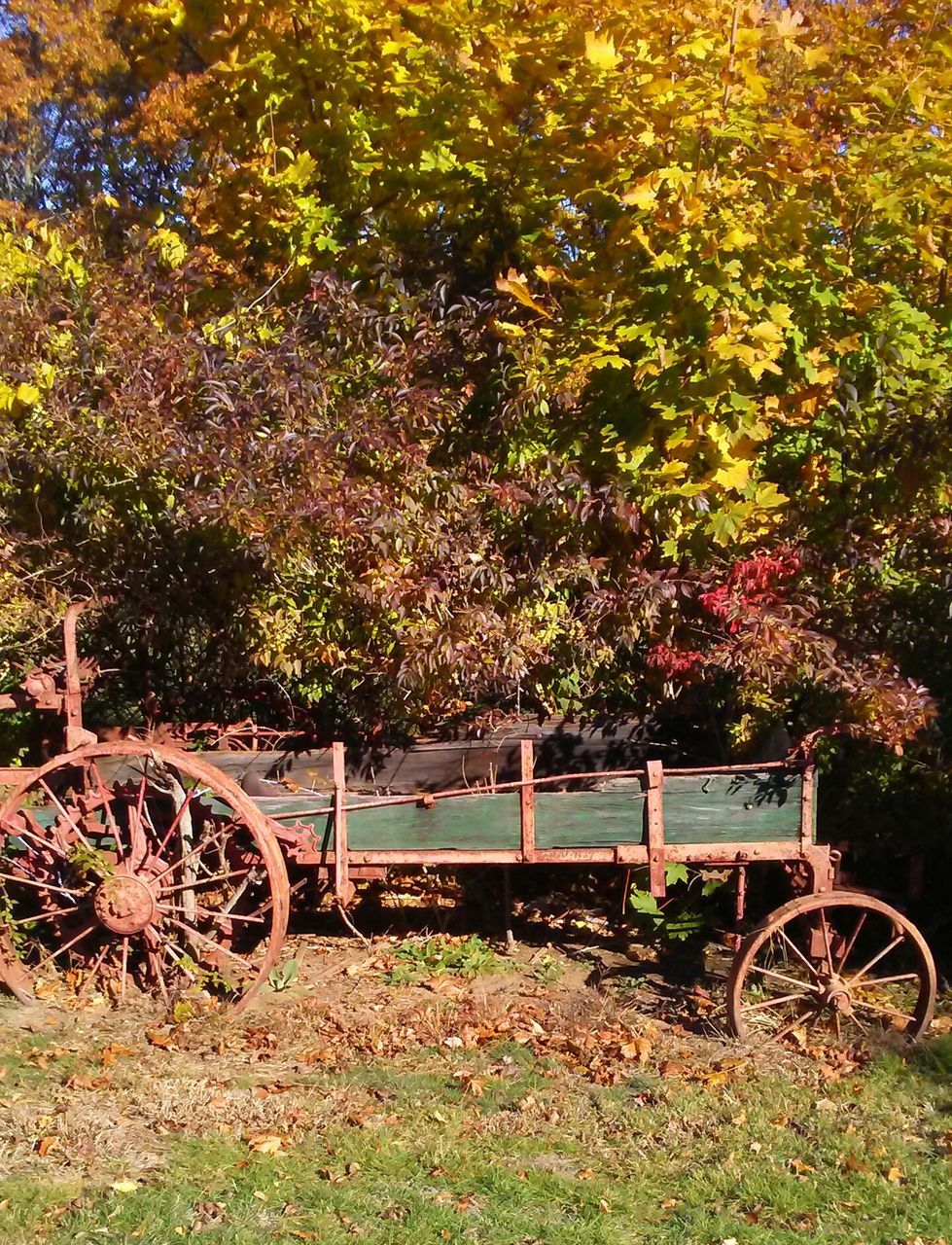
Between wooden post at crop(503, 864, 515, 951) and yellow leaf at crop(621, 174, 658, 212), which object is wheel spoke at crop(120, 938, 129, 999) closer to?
wooden post at crop(503, 864, 515, 951)

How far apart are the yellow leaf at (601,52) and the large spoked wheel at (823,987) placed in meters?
3.12

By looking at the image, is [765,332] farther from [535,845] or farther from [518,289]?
[535,845]

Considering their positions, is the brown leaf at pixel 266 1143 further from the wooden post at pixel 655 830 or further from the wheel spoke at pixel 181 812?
the wooden post at pixel 655 830

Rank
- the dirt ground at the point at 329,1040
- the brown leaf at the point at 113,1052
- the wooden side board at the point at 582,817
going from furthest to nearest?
the wooden side board at the point at 582,817, the brown leaf at the point at 113,1052, the dirt ground at the point at 329,1040

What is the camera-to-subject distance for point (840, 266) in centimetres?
468

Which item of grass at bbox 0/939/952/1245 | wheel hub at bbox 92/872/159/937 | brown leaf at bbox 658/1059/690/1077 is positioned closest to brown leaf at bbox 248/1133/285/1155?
grass at bbox 0/939/952/1245

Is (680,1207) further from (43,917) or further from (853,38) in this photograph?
(853,38)

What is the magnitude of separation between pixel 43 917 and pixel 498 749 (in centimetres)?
200

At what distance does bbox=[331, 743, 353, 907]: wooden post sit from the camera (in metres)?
4.80

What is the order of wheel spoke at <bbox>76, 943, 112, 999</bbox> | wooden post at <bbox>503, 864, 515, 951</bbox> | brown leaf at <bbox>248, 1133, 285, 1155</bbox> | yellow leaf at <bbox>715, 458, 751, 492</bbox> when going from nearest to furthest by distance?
brown leaf at <bbox>248, 1133, 285, 1155</bbox> < yellow leaf at <bbox>715, 458, 751, 492</bbox> < wheel spoke at <bbox>76, 943, 112, 999</bbox> < wooden post at <bbox>503, 864, 515, 951</bbox>

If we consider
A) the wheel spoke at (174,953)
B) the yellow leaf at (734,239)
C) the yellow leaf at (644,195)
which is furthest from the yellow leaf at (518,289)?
the wheel spoke at (174,953)

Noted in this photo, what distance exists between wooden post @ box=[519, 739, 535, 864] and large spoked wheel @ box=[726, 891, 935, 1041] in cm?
88

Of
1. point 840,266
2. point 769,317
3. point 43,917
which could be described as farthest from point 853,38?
point 43,917

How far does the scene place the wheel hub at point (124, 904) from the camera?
4758 millimetres
